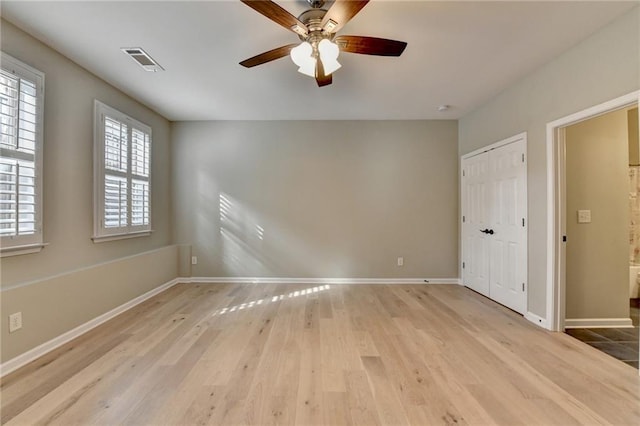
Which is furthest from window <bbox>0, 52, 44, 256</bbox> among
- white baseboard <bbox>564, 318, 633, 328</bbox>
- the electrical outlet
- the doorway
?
white baseboard <bbox>564, 318, 633, 328</bbox>

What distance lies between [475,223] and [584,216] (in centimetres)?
124

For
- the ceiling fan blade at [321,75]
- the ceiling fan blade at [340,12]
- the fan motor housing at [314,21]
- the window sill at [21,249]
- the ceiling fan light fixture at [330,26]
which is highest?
the fan motor housing at [314,21]

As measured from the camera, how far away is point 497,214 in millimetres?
3600

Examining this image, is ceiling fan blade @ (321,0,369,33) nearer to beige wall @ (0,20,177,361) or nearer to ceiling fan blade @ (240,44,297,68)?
ceiling fan blade @ (240,44,297,68)

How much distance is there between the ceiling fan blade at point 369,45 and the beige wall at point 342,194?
252cm

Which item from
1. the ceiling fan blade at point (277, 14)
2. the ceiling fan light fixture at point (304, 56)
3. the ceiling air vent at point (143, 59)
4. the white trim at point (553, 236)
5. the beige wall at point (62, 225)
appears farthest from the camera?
the white trim at point (553, 236)

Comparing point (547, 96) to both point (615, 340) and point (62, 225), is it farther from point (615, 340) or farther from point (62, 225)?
point (62, 225)

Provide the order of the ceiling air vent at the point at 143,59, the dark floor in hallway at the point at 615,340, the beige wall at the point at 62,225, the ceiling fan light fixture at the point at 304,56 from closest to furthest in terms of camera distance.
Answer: the ceiling fan light fixture at the point at 304,56
the beige wall at the point at 62,225
the dark floor in hallway at the point at 615,340
the ceiling air vent at the point at 143,59

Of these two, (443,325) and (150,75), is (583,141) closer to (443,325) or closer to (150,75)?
(443,325)

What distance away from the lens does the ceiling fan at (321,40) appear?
1718 mm

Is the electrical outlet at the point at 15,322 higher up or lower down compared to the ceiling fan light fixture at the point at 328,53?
lower down

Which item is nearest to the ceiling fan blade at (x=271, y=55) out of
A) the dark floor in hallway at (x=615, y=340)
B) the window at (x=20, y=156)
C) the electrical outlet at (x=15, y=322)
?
the window at (x=20, y=156)

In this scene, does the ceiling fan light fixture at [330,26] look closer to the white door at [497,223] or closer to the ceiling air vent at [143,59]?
the ceiling air vent at [143,59]

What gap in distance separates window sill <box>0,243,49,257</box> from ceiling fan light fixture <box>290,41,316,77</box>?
2623 mm
